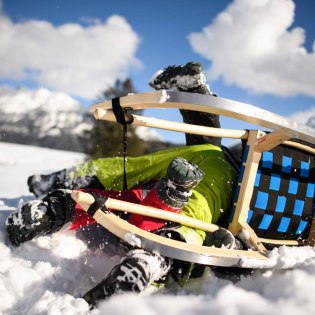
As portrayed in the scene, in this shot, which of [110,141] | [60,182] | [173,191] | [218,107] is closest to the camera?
[218,107]

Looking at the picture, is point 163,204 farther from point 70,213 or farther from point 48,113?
point 48,113

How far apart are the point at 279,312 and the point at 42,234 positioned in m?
1.08

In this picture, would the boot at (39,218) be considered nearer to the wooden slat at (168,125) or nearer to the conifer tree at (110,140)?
the wooden slat at (168,125)

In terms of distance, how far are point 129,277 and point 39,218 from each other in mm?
565

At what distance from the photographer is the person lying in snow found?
1156 mm

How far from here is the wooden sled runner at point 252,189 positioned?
3.98 ft

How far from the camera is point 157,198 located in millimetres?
1481

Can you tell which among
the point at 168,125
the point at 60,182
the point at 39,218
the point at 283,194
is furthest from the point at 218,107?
the point at 60,182

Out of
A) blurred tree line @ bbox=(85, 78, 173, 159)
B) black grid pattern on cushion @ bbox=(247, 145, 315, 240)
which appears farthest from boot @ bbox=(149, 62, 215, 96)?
blurred tree line @ bbox=(85, 78, 173, 159)

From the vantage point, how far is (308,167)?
5.70 feet

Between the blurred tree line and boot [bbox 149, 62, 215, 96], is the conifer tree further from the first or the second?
boot [bbox 149, 62, 215, 96]

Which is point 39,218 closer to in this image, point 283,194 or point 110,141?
point 283,194

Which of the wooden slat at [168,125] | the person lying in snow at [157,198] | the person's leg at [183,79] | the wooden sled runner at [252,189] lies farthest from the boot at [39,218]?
the person's leg at [183,79]

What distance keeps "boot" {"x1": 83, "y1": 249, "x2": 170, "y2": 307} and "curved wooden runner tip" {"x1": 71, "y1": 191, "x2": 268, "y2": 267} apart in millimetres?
44
